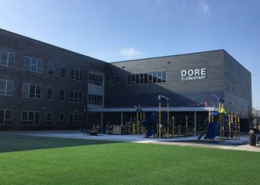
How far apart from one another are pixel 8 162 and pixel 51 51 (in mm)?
35197

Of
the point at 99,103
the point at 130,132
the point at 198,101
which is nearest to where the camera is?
the point at 130,132

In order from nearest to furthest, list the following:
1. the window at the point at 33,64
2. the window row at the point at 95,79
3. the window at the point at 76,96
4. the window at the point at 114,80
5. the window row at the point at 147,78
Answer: the window at the point at 33,64, the window at the point at 76,96, the window row at the point at 147,78, the window row at the point at 95,79, the window at the point at 114,80

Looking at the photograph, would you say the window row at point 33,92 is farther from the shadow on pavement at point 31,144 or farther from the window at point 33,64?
the shadow on pavement at point 31,144

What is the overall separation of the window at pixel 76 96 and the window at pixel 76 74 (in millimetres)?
2246

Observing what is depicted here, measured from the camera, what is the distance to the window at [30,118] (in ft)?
129

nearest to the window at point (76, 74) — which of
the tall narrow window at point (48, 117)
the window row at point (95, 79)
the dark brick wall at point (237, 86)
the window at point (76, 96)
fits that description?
the window at point (76, 96)

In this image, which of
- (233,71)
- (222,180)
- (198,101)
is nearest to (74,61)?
(198,101)

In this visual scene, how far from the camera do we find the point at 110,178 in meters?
7.77

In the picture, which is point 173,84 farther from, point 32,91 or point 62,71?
point 32,91

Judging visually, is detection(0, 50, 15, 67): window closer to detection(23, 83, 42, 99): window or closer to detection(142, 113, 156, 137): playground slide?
detection(23, 83, 42, 99): window

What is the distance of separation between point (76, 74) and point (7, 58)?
12.3 metres

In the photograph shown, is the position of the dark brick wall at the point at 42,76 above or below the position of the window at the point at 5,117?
above

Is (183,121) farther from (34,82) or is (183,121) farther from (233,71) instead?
(34,82)

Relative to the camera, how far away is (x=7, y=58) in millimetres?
37438
